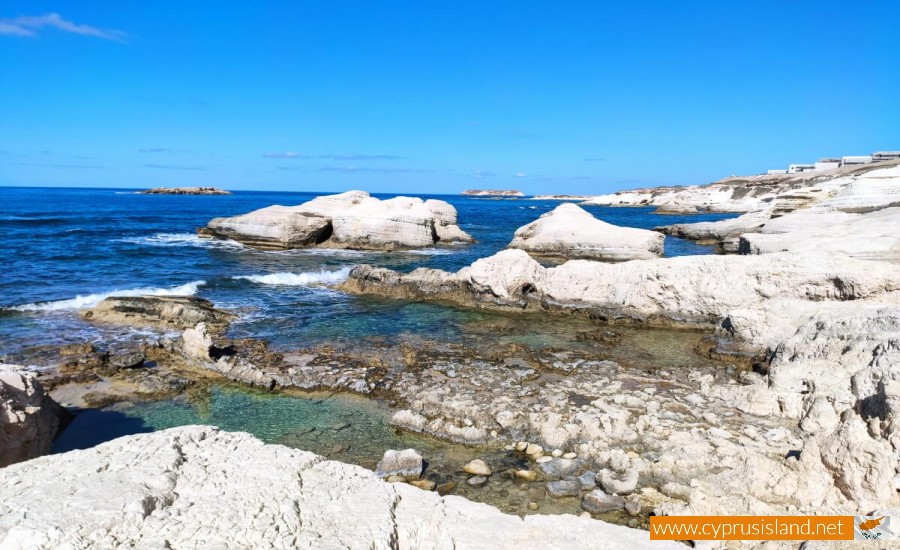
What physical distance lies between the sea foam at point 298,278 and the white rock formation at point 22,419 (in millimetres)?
13541

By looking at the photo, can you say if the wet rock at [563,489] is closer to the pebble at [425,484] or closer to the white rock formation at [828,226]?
the pebble at [425,484]

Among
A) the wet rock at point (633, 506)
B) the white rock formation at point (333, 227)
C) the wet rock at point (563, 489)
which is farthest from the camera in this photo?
the white rock formation at point (333, 227)

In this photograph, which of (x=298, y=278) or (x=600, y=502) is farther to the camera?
(x=298, y=278)

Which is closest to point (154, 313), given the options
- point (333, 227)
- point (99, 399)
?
point (99, 399)

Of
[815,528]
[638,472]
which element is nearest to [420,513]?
[638,472]

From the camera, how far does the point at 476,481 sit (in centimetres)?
671

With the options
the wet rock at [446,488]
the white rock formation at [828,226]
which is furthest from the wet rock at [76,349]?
the white rock formation at [828,226]

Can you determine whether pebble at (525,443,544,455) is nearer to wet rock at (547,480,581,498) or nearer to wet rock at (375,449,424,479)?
wet rock at (547,480,581,498)

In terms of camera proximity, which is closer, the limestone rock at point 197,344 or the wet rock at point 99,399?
the wet rock at point 99,399

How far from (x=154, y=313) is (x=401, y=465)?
11.0 metres

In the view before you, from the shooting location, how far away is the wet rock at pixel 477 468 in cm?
690

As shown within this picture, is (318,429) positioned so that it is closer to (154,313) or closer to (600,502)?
(600,502)

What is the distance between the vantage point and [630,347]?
41.3 ft

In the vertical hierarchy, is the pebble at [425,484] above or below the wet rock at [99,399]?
below
